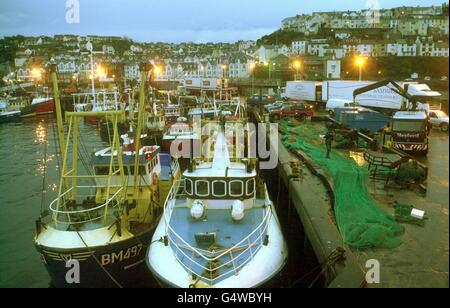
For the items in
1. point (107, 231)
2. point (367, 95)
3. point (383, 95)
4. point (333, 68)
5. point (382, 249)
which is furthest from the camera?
point (333, 68)

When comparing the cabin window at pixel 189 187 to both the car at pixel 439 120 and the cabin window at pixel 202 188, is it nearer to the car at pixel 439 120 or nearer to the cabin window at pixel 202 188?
the cabin window at pixel 202 188

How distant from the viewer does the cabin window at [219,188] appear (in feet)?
38.0

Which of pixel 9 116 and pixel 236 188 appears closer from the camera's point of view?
pixel 236 188

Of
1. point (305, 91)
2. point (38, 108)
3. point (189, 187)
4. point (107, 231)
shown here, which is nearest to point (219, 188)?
point (189, 187)

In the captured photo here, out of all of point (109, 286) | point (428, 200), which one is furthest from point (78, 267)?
point (428, 200)

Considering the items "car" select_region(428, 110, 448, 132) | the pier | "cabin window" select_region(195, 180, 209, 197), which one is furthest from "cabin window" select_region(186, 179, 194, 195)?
"car" select_region(428, 110, 448, 132)

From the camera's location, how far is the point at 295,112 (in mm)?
33406

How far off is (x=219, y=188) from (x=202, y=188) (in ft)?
1.64

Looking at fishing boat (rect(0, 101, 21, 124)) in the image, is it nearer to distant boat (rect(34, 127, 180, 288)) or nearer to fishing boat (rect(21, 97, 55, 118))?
fishing boat (rect(21, 97, 55, 118))

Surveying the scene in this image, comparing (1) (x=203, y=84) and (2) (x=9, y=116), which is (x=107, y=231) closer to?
(2) (x=9, y=116)

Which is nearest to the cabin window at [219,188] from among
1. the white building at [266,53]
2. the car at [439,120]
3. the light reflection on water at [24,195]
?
the light reflection on water at [24,195]

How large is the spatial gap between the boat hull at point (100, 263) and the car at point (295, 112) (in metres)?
23.4

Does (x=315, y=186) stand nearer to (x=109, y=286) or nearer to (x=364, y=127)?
(x=109, y=286)
